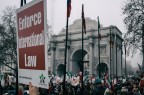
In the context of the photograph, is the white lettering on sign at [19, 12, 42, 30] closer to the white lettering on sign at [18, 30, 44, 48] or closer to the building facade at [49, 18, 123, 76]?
the white lettering on sign at [18, 30, 44, 48]

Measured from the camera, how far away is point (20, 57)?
3145 mm

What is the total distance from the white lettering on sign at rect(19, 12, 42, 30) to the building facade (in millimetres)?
50450

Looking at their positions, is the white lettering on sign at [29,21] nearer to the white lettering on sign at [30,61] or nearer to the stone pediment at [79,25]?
the white lettering on sign at [30,61]

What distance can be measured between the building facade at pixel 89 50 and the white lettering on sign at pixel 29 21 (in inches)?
1986

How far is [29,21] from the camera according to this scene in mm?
2861

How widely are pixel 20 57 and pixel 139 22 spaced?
25.8 metres

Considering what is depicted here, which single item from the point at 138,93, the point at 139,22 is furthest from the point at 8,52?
the point at 138,93

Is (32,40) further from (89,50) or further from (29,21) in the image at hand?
(89,50)

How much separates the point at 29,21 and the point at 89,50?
5643 centimetres

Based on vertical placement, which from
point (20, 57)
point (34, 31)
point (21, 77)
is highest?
point (34, 31)

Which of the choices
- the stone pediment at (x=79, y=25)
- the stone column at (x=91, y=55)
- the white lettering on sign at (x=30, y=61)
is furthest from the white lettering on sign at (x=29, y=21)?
the stone pediment at (x=79, y=25)

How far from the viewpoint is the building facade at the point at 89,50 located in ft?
184

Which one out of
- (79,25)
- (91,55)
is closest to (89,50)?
(91,55)

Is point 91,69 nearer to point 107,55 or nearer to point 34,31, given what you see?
point 107,55
